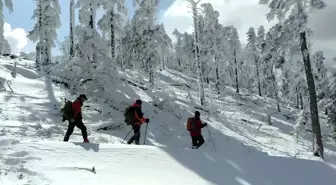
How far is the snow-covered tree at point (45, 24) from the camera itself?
41.5 metres

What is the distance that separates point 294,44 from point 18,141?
15.5 m

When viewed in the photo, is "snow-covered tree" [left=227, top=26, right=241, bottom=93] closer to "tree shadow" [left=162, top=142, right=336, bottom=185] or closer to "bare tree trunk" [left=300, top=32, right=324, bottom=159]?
"bare tree trunk" [left=300, top=32, right=324, bottom=159]

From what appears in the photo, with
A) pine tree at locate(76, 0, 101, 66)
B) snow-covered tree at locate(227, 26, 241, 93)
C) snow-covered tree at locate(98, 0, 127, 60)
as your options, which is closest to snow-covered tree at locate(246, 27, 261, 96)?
snow-covered tree at locate(227, 26, 241, 93)

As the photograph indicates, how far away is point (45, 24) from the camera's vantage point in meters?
42.5

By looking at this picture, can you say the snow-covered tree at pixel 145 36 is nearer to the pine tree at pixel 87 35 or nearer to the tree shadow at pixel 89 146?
the pine tree at pixel 87 35

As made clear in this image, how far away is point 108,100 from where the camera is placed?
20.4 metres

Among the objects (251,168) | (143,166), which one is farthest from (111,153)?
(251,168)

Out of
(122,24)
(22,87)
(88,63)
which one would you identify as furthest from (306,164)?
(122,24)

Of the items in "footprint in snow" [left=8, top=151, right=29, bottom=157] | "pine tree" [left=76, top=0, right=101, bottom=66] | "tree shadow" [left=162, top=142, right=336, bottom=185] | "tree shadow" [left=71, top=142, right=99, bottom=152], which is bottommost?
"tree shadow" [left=162, top=142, right=336, bottom=185]

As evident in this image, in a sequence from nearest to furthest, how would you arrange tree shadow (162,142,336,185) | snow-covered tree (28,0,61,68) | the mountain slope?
the mountain slope < tree shadow (162,142,336,185) < snow-covered tree (28,0,61,68)

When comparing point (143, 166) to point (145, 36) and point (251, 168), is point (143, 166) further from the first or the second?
point (145, 36)

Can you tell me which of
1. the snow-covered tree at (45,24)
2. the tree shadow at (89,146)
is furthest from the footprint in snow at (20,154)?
the snow-covered tree at (45,24)

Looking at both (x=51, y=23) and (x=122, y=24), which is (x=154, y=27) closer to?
(x=122, y=24)

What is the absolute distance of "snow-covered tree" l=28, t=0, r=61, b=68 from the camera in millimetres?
Answer: 41459
